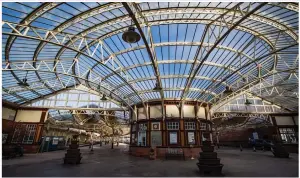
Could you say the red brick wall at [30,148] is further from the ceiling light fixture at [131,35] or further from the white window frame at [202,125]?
the ceiling light fixture at [131,35]

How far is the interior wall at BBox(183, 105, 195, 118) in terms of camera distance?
23.4 meters

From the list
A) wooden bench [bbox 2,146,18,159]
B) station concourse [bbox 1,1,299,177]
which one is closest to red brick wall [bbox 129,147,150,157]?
station concourse [bbox 1,1,299,177]

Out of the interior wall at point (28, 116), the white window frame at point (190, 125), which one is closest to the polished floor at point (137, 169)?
the white window frame at point (190, 125)

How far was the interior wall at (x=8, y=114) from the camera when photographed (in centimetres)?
2570

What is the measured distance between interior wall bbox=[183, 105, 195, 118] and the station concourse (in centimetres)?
15

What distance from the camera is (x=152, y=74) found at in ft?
67.1

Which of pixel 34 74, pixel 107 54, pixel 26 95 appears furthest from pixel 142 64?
pixel 26 95

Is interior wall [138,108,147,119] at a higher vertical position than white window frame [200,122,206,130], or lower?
higher

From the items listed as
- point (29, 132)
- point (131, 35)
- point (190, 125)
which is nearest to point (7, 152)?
point (29, 132)

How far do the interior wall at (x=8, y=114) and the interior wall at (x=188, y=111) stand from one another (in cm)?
2734

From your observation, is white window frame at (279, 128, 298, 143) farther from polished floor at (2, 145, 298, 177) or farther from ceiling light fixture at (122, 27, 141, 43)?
ceiling light fixture at (122, 27, 141, 43)

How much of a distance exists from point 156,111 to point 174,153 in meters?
6.23

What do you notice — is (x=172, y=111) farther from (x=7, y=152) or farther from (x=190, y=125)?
(x=7, y=152)

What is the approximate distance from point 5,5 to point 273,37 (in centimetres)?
2023
